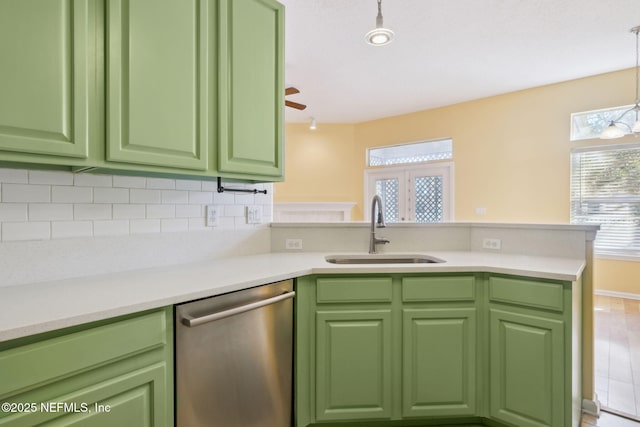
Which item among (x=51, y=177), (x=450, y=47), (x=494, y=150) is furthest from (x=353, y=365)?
(x=494, y=150)

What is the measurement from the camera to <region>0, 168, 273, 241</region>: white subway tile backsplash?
132cm

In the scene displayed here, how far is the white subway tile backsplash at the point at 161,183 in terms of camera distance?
1.73 metres

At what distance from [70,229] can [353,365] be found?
1.41 metres

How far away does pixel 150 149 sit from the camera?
4.64 ft

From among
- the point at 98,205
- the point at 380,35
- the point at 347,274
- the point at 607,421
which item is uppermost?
the point at 380,35

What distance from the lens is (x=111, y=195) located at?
158 centimetres

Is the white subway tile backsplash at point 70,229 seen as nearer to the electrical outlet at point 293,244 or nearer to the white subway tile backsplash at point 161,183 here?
the white subway tile backsplash at point 161,183

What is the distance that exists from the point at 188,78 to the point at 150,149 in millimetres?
372

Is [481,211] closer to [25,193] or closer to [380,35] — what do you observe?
[380,35]

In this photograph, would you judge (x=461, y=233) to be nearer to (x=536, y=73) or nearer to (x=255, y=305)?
(x=255, y=305)

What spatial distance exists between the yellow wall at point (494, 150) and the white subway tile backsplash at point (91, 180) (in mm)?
5190

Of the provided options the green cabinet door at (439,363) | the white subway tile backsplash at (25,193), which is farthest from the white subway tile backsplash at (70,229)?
the green cabinet door at (439,363)

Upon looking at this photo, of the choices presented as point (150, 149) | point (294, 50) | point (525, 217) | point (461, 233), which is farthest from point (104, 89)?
point (525, 217)

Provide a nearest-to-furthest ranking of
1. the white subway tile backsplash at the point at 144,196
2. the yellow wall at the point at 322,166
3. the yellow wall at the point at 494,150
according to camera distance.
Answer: the white subway tile backsplash at the point at 144,196
the yellow wall at the point at 494,150
the yellow wall at the point at 322,166
